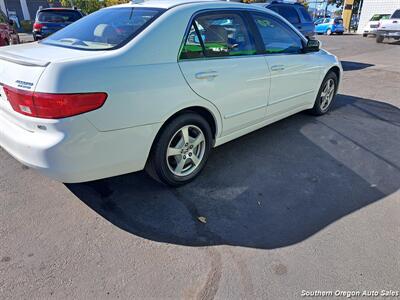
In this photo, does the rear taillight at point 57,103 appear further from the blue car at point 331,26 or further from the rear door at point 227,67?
the blue car at point 331,26

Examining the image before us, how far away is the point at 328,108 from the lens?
5.34 metres

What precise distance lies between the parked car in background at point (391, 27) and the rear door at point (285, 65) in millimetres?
17559

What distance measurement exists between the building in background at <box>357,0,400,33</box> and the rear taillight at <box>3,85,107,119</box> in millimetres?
31068

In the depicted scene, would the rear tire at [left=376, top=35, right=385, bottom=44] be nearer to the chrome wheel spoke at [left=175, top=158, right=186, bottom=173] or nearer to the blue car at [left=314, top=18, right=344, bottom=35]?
the blue car at [left=314, top=18, right=344, bottom=35]

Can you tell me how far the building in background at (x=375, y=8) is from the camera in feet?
85.1

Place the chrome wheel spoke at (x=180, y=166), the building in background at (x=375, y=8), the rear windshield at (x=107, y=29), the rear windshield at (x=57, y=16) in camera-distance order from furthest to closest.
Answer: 1. the building in background at (x=375, y=8)
2. the rear windshield at (x=57, y=16)
3. the chrome wheel spoke at (x=180, y=166)
4. the rear windshield at (x=107, y=29)

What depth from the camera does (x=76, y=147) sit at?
2219 mm

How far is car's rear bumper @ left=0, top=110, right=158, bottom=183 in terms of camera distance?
2176mm

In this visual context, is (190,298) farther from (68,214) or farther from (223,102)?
(223,102)

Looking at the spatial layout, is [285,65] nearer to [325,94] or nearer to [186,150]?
[325,94]

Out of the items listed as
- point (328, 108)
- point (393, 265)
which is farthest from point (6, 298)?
point (328, 108)

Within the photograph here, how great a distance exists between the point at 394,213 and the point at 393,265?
2.40 ft

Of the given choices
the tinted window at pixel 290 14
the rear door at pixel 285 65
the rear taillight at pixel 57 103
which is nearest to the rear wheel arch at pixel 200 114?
the rear taillight at pixel 57 103

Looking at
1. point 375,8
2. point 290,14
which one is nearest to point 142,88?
point 290,14
